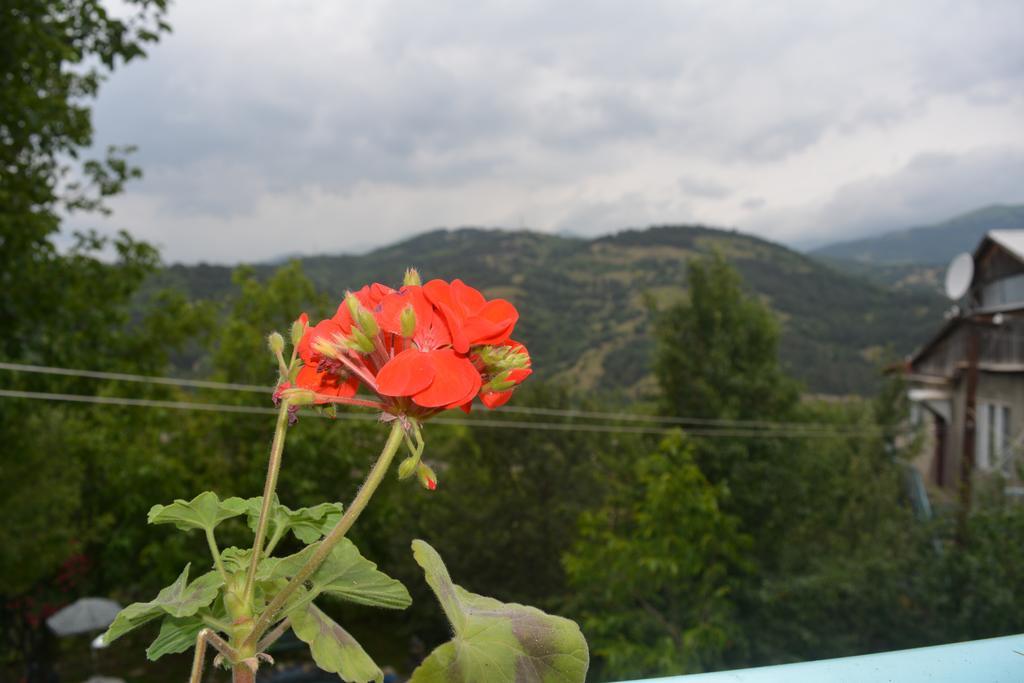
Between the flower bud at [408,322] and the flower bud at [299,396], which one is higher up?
the flower bud at [408,322]

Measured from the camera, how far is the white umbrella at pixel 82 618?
13.9 m

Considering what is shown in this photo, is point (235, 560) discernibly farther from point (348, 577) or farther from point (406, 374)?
point (406, 374)

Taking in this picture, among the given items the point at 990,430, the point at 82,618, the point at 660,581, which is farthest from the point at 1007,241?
the point at 82,618

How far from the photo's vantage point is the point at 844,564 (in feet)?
40.3

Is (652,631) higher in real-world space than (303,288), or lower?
lower

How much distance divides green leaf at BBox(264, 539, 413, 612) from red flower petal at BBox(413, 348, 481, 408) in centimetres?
21

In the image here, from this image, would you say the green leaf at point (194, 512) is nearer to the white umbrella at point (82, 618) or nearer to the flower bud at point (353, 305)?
the flower bud at point (353, 305)

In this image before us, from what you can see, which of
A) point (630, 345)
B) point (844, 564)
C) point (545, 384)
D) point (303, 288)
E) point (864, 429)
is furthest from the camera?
point (630, 345)

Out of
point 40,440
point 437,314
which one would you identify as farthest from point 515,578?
point 437,314

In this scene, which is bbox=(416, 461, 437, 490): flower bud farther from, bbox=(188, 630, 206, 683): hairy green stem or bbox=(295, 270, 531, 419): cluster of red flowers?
bbox=(188, 630, 206, 683): hairy green stem

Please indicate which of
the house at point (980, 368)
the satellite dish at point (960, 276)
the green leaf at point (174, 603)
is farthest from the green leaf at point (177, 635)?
the satellite dish at point (960, 276)

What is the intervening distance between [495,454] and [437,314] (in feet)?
52.3

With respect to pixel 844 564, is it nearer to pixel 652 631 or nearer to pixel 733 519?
pixel 733 519

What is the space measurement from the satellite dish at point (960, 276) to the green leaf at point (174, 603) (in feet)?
58.3
